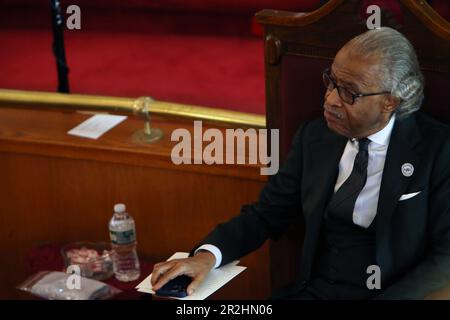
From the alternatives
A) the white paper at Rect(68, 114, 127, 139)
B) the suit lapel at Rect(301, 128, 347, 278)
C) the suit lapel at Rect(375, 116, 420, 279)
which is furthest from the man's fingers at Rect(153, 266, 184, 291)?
the white paper at Rect(68, 114, 127, 139)

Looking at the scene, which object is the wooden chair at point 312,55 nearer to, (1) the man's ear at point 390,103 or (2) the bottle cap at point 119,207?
(1) the man's ear at point 390,103

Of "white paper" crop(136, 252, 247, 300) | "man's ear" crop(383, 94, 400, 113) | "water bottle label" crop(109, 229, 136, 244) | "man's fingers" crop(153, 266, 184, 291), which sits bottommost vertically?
"water bottle label" crop(109, 229, 136, 244)

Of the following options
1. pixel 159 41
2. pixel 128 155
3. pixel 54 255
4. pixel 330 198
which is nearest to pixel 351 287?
pixel 330 198

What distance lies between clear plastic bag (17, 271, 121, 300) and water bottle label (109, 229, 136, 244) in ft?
0.42

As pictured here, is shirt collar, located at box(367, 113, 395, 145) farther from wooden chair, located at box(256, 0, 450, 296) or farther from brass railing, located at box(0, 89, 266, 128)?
brass railing, located at box(0, 89, 266, 128)

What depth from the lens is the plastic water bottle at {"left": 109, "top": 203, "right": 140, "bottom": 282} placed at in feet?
7.23

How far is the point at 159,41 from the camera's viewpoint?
3.25 meters

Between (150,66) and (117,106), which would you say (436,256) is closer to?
(117,106)

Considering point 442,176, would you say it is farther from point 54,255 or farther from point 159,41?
point 159,41

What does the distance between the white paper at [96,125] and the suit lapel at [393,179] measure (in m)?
0.96

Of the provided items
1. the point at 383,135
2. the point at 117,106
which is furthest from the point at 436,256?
the point at 117,106

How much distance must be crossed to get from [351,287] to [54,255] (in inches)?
36.1

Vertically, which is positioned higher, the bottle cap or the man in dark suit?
the man in dark suit

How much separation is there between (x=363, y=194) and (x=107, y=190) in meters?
0.88
